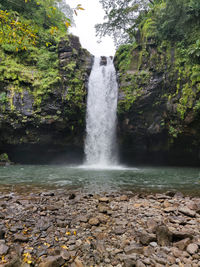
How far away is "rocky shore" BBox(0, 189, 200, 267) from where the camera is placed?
6.75ft

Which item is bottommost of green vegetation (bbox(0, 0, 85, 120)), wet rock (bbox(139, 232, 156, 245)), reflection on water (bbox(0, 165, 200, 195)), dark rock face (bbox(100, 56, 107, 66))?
reflection on water (bbox(0, 165, 200, 195))

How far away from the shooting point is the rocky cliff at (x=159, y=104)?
39.3 feet

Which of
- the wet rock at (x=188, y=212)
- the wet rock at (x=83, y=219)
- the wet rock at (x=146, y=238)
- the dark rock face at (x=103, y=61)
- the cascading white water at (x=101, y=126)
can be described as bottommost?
the wet rock at (x=83, y=219)

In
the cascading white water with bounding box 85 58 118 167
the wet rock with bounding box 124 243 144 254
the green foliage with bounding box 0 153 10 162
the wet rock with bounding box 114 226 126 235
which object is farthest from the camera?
the cascading white water with bounding box 85 58 118 167

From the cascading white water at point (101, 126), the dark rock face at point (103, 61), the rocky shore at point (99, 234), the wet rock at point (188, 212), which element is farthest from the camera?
the dark rock face at point (103, 61)

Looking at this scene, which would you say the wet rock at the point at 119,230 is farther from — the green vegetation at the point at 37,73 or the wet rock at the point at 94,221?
the green vegetation at the point at 37,73

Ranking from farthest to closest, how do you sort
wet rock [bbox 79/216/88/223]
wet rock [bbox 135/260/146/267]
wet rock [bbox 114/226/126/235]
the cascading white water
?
the cascading white water, wet rock [bbox 79/216/88/223], wet rock [bbox 114/226/126/235], wet rock [bbox 135/260/146/267]

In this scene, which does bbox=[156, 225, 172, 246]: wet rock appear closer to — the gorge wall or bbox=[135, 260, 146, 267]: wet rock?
bbox=[135, 260, 146, 267]: wet rock

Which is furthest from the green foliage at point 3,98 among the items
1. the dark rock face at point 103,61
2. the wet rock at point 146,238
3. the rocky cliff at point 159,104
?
the wet rock at point 146,238

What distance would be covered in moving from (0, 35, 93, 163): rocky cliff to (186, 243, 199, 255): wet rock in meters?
12.7

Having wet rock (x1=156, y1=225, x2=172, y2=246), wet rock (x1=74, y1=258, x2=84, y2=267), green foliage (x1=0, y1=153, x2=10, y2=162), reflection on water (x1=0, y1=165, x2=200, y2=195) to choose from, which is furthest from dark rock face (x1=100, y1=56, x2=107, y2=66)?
wet rock (x1=74, y1=258, x2=84, y2=267)

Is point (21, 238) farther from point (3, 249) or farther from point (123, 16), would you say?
point (123, 16)

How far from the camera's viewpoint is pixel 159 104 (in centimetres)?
1320

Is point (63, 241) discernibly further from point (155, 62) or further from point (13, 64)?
point (13, 64)
